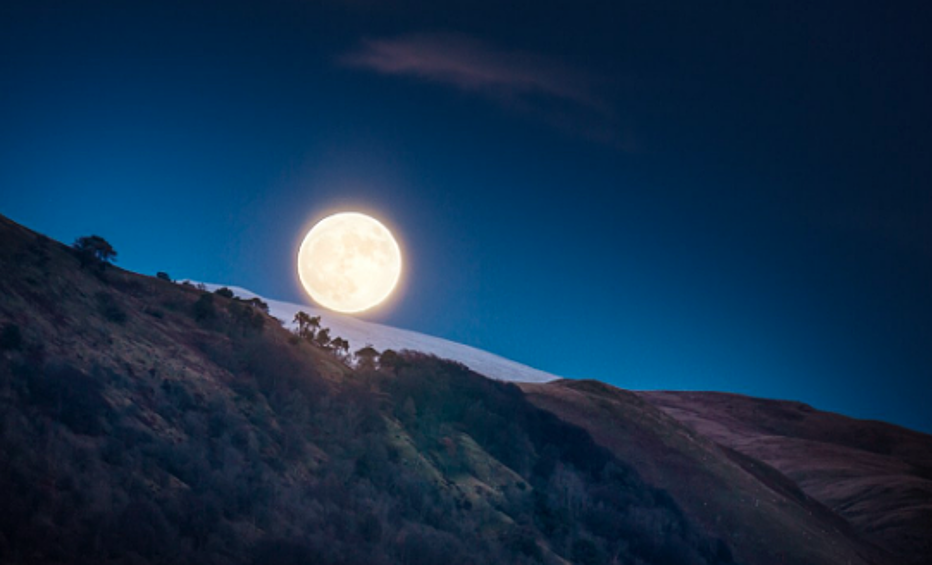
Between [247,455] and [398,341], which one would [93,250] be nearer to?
[247,455]

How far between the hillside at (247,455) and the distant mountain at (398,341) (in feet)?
86.3

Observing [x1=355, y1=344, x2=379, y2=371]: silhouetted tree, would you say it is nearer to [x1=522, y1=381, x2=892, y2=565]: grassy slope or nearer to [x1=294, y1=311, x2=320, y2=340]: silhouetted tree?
[x1=294, y1=311, x2=320, y2=340]: silhouetted tree

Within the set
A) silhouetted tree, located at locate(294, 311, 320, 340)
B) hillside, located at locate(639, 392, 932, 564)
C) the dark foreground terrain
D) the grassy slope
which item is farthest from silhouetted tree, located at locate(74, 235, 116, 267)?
hillside, located at locate(639, 392, 932, 564)

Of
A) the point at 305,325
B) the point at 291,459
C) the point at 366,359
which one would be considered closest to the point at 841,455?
the point at 366,359

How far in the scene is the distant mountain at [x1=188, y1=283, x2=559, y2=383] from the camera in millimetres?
67938

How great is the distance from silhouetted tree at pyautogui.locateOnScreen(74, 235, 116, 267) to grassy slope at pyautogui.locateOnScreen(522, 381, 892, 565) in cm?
2829

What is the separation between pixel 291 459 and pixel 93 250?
42.9ft

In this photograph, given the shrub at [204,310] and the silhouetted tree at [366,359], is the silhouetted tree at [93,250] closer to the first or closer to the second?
the shrub at [204,310]

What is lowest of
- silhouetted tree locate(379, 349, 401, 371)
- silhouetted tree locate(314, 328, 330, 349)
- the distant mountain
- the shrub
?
the shrub

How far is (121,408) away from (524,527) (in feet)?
48.9

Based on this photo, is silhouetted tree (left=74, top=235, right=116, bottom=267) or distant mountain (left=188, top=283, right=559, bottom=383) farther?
distant mountain (left=188, top=283, right=559, bottom=383)

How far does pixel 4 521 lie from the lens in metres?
8.41

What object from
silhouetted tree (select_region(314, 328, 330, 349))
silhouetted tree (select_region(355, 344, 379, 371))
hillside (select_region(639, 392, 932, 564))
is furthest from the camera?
hillside (select_region(639, 392, 932, 564))

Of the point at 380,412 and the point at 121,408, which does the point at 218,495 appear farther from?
the point at 380,412
